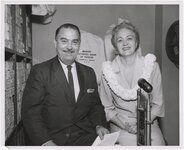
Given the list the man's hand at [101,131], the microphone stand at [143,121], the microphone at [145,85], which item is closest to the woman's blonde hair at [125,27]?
the microphone at [145,85]

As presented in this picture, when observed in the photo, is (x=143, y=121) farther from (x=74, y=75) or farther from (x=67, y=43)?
(x=67, y=43)

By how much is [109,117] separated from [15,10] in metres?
1.01

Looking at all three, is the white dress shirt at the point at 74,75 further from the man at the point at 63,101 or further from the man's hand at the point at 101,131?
the man's hand at the point at 101,131

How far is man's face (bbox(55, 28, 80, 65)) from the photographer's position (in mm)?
2016

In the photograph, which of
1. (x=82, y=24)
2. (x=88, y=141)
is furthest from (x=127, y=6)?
(x=88, y=141)

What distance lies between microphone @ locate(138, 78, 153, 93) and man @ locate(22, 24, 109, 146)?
33 cm

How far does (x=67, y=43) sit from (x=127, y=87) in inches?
21.3

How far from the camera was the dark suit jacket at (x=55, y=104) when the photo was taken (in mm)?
1987

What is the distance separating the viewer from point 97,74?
2049 mm

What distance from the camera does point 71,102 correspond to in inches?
79.7

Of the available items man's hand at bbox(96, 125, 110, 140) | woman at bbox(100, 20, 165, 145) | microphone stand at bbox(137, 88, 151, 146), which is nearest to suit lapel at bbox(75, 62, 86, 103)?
woman at bbox(100, 20, 165, 145)

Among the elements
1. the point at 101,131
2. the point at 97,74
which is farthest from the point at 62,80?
the point at 101,131

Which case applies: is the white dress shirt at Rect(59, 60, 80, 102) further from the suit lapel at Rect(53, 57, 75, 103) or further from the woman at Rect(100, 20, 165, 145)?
the woman at Rect(100, 20, 165, 145)

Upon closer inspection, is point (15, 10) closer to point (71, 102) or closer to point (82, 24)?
point (82, 24)
